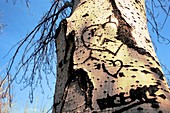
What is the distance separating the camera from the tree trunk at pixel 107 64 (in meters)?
0.70

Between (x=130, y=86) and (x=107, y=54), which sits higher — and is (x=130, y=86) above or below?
below

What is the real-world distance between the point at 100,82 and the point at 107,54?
0.12 metres

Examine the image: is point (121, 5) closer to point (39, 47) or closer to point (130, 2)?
point (130, 2)

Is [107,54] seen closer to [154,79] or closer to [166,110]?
[154,79]

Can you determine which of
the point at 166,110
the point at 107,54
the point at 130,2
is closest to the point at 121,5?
the point at 130,2

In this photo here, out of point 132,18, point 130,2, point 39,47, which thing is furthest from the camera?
point 39,47

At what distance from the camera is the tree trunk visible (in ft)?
2.29

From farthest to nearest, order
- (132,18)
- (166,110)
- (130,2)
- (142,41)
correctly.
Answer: (130,2)
(132,18)
(142,41)
(166,110)

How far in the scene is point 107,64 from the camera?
0.81 m

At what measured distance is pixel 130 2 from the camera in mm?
1162

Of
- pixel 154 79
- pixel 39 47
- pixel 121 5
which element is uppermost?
pixel 39 47

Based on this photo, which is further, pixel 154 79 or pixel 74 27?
pixel 74 27

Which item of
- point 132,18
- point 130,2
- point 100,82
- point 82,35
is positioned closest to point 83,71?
point 100,82

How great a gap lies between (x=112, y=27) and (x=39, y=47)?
124cm
